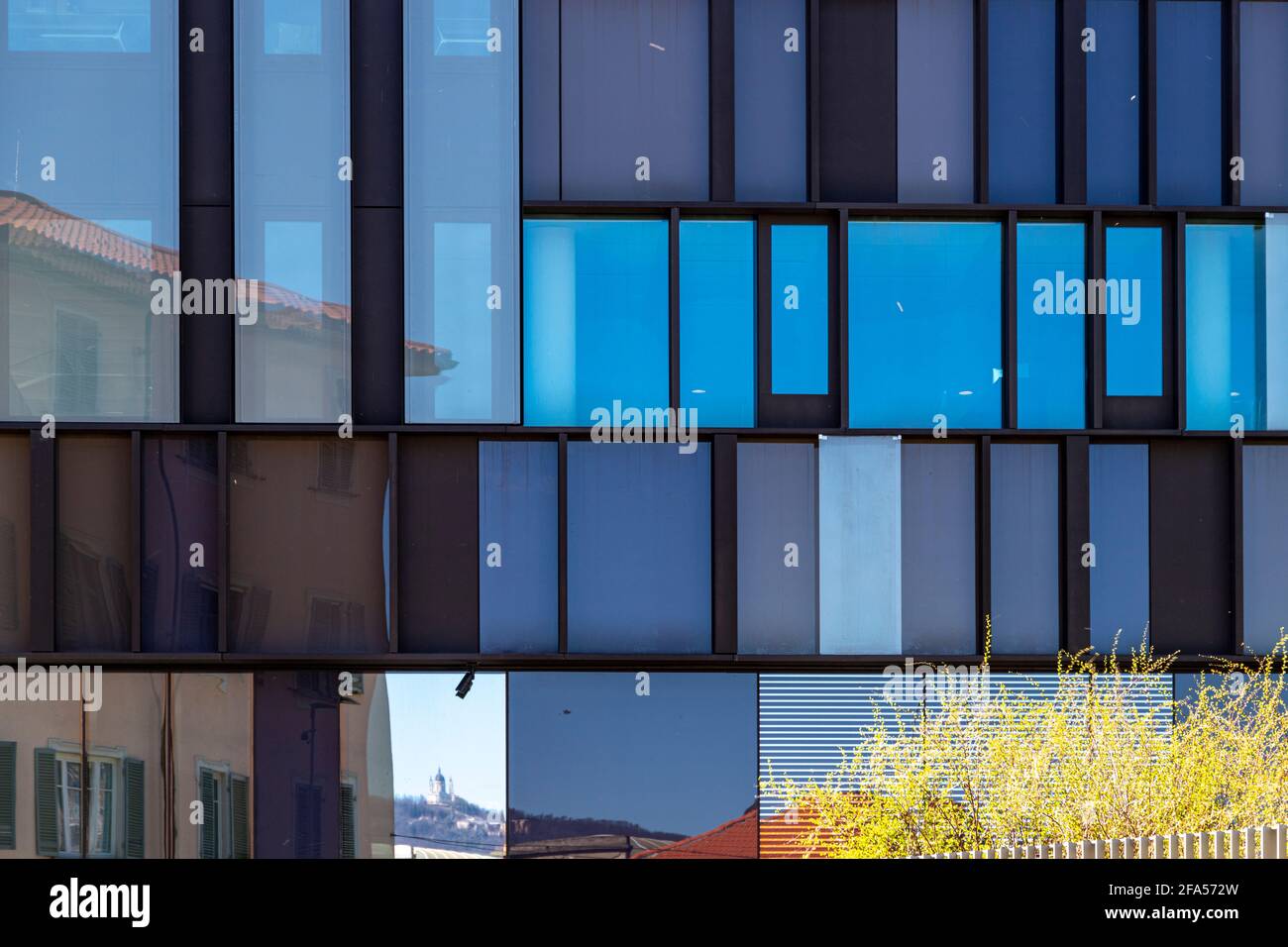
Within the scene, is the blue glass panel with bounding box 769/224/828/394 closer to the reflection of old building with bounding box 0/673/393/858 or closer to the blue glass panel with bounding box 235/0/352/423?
the blue glass panel with bounding box 235/0/352/423

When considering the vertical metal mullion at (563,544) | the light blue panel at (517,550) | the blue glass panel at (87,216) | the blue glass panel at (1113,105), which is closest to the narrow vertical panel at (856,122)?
the blue glass panel at (1113,105)

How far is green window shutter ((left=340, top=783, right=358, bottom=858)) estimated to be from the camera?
11.4m

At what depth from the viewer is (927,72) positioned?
12.1m

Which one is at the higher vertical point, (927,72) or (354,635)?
(927,72)

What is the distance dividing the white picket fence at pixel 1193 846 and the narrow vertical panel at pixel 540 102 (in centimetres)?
774

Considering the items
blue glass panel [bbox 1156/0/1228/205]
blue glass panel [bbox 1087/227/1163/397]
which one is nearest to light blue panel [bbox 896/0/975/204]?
blue glass panel [bbox 1087/227/1163/397]

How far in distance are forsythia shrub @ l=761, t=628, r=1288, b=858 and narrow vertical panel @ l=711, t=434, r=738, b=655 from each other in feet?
5.18

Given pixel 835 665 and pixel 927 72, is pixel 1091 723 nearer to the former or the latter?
pixel 835 665

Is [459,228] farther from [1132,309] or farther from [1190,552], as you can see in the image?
[1190,552]

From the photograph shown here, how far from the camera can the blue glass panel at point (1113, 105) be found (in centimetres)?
1216

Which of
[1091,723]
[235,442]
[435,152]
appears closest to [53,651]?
[235,442]

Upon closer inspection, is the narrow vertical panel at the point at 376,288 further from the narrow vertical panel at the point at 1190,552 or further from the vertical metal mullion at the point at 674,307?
the narrow vertical panel at the point at 1190,552

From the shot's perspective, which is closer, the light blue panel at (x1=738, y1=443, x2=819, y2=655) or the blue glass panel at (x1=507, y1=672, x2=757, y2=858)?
the blue glass panel at (x1=507, y1=672, x2=757, y2=858)

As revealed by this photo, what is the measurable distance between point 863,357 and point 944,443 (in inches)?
48.2
